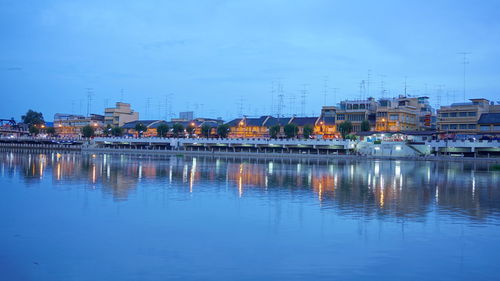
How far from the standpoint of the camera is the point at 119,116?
125 meters

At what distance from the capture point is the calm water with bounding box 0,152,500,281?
32.8 feet

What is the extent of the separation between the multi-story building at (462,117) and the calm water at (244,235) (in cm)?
6077

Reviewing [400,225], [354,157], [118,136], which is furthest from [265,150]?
[400,225]

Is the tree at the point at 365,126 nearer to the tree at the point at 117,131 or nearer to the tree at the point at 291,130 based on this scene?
the tree at the point at 291,130

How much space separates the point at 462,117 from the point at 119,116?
275 ft

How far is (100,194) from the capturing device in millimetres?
20984

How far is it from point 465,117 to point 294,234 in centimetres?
7456

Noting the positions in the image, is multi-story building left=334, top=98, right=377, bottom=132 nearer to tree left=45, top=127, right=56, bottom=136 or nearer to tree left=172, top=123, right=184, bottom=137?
tree left=172, top=123, right=184, bottom=137

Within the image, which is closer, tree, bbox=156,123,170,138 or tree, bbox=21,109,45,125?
tree, bbox=156,123,170,138

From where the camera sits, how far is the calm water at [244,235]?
32.8 feet

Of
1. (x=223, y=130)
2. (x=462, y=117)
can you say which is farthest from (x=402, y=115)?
(x=223, y=130)

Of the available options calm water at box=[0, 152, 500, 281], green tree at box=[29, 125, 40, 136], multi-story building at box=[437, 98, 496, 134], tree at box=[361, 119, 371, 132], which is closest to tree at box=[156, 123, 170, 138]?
tree at box=[361, 119, 371, 132]

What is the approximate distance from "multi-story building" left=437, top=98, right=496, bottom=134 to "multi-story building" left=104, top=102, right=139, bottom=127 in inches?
3144

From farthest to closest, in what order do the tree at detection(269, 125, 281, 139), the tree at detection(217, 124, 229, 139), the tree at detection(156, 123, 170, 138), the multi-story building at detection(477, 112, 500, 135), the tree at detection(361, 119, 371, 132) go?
the tree at detection(156, 123, 170, 138)
the tree at detection(217, 124, 229, 139)
the tree at detection(269, 125, 281, 139)
the tree at detection(361, 119, 371, 132)
the multi-story building at detection(477, 112, 500, 135)
